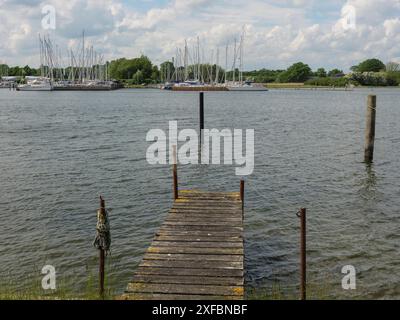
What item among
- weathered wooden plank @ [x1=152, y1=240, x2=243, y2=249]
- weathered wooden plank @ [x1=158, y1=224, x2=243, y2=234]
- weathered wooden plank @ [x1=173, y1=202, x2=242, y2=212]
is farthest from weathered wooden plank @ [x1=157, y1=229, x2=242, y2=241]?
weathered wooden plank @ [x1=173, y1=202, x2=242, y2=212]

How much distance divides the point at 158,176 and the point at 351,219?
36.3 ft

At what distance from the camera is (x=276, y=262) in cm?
1361

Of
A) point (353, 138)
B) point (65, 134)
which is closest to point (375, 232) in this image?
point (353, 138)

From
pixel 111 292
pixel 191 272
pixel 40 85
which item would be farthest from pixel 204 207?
pixel 40 85

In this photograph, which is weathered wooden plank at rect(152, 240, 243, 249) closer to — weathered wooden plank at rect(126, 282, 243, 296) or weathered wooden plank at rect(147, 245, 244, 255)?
weathered wooden plank at rect(147, 245, 244, 255)

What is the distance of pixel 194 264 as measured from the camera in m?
10.1

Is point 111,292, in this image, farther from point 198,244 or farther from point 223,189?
point 223,189

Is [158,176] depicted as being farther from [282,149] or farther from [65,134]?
[65,134]

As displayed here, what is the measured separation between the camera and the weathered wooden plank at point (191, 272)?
31.6 feet

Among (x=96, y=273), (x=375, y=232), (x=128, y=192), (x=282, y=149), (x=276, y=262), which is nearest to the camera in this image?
(x=96, y=273)

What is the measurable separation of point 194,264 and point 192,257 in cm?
42

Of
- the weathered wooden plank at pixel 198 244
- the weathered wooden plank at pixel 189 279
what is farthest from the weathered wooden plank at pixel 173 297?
the weathered wooden plank at pixel 198 244
